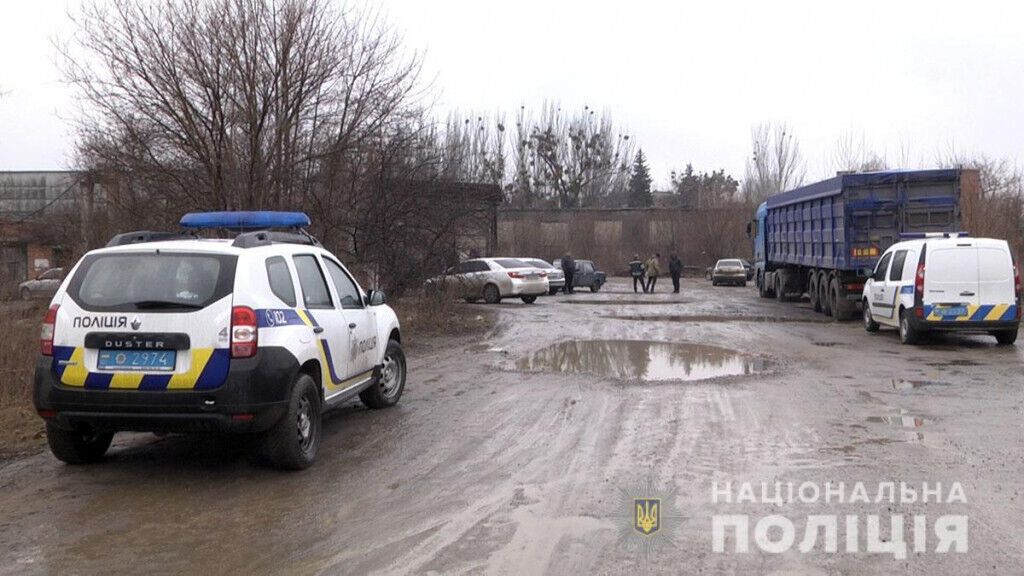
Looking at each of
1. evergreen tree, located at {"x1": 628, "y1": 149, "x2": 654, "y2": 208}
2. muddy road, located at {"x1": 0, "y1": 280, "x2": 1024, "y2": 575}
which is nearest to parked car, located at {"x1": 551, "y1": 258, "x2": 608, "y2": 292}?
muddy road, located at {"x1": 0, "y1": 280, "x2": 1024, "y2": 575}

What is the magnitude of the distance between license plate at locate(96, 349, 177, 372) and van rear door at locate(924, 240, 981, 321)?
40.8ft

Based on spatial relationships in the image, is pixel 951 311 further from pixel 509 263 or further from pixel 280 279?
pixel 509 263

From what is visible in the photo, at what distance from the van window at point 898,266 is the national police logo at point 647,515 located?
11.6 m

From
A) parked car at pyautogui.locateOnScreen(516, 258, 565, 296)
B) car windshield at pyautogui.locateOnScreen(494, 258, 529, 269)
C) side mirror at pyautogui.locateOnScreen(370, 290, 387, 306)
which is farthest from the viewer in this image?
parked car at pyautogui.locateOnScreen(516, 258, 565, 296)

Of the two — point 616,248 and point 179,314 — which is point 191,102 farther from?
point 616,248

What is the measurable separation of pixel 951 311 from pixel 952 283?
0.46 metres

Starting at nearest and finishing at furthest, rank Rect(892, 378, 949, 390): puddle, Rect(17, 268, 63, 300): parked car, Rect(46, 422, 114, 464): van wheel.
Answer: Rect(46, 422, 114, 464): van wheel → Rect(892, 378, 949, 390): puddle → Rect(17, 268, 63, 300): parked car

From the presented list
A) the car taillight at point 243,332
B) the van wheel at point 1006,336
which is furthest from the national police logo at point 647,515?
the van wheel at point 1006,336

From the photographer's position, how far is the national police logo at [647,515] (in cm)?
545

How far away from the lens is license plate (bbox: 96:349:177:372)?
20.9 ft

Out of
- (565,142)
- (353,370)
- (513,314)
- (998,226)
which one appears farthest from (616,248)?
(353,370)

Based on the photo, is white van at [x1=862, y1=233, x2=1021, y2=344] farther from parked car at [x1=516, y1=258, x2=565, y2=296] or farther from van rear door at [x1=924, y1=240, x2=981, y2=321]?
parked car at [x1=516, y1=258, x2=565, y2=296]

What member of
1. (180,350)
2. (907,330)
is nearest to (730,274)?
(907,330)

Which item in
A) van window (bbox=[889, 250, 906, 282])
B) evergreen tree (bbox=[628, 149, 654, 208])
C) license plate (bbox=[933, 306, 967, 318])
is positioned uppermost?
evergreen tree (bbox=[628, 149, 654, 208])
